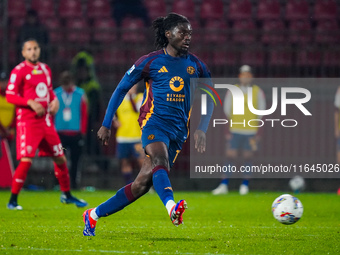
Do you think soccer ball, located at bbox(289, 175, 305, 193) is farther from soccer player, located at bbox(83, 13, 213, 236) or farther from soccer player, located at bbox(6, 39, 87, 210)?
soccer player, located at bbox(83, 13, 213, 236)

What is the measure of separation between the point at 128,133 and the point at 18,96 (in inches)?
189

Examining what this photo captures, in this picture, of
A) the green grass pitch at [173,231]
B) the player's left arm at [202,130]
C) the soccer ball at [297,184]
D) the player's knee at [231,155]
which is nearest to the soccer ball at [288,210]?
the green grass pitch at [173,231]

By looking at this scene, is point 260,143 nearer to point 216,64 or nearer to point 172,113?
point 216,64

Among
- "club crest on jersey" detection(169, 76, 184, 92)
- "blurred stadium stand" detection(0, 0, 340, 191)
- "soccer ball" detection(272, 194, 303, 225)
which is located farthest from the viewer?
"blurred stadium stand" detection(0, 0, 340, 191)

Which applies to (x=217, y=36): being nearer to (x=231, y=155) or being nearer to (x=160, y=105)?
(x=231, y=155)

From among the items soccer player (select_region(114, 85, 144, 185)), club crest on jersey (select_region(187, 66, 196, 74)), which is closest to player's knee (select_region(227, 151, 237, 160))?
soccer player (select_region(114, 85, 144, 185))

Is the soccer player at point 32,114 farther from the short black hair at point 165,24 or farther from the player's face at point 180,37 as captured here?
the player's face at point 180,37

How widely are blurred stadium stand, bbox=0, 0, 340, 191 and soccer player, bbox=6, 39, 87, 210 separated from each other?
522 cm

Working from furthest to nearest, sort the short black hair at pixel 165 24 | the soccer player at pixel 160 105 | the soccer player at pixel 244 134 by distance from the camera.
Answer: the soccer player at pixel 244 134 < the short black hair at pixel 165 24 < the soccer player at pixel 160 105

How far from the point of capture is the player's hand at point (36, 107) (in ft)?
32.5

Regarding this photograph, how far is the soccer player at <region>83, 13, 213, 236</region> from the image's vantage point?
21.5 feet

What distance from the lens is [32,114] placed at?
10164mm

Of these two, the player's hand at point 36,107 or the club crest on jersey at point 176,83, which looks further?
the player's hand at point 36,107

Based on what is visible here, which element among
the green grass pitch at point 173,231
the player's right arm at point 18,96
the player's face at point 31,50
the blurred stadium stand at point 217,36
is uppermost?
the blurred stadium stand at point 217,36
